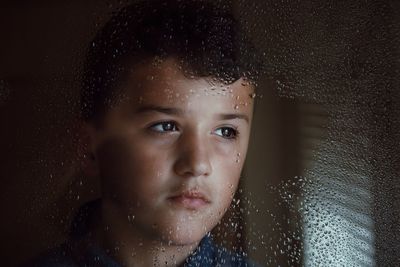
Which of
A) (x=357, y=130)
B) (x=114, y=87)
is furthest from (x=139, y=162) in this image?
(x=357, y=130)

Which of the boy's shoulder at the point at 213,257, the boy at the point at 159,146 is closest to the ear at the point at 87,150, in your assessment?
the boy at the point at 159,146

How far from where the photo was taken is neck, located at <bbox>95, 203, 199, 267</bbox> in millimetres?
462

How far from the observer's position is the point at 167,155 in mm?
462

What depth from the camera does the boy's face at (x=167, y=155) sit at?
1.51 ft

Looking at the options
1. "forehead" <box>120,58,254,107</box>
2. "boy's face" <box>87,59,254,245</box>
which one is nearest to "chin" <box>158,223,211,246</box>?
"boy's face" <box>87,59,254,245</box>

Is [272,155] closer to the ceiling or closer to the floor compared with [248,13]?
closer to the floor

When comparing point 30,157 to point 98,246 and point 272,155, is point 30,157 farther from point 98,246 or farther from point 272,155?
point 272,155

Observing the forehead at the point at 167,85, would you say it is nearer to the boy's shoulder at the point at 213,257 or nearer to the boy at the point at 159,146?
the boy at the point at 159,146

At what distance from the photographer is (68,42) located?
493 mm

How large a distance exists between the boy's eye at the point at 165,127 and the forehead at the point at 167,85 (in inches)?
0.7

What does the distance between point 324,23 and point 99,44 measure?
0.20 metres

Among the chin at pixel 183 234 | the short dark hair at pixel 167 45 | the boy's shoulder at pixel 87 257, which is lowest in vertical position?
the boy's shoulder at pixel 87 257

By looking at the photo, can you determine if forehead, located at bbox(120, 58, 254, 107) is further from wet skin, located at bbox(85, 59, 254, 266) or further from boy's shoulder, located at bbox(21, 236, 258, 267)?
boy's shoulder, located at bbox(21, 236, 258, 267)

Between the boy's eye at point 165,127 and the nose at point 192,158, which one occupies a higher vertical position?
the boy's eye at point 165,127
